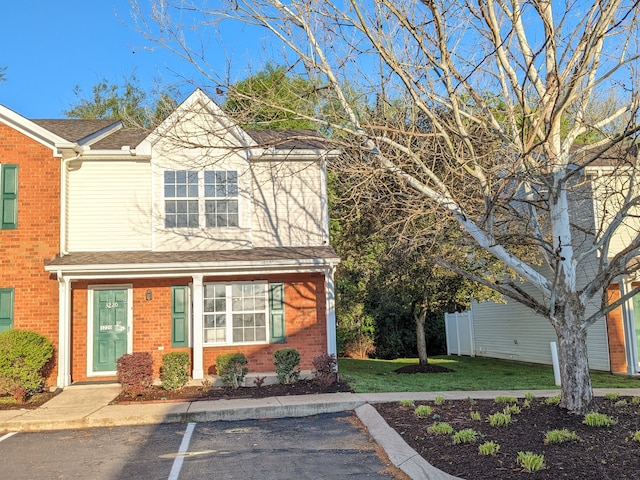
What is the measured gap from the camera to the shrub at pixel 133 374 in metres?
11.5

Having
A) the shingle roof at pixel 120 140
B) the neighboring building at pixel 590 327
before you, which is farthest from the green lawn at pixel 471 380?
the shingle roof at pixel 120 140

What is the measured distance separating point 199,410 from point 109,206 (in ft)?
19.9

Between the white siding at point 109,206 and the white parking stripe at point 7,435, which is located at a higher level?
the white siding at point 109,206

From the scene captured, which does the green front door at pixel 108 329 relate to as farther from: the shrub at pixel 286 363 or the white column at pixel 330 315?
the white column at pixel 330 315

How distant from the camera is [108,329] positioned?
543 inches

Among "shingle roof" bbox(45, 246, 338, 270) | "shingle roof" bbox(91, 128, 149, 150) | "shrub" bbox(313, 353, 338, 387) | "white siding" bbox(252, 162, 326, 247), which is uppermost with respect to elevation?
"shingle roof" bbox(91, 128, 149, 150)

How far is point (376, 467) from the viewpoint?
6.68 m

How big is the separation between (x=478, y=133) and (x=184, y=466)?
7542 millimetres

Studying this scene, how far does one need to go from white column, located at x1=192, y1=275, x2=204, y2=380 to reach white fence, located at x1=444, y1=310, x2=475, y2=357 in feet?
43.1

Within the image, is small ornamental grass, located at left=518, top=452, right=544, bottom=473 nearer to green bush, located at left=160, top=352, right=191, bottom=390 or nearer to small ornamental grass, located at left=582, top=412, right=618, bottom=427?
small ornamental grass, located at left=582, top=412, right=618, bottom=427

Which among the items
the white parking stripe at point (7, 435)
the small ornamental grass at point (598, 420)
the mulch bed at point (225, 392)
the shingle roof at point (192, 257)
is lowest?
the white parking stripe at point (7, 435)

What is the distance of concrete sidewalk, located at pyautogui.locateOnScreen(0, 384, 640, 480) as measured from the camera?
31.1ft

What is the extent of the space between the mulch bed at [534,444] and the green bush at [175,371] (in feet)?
15.6

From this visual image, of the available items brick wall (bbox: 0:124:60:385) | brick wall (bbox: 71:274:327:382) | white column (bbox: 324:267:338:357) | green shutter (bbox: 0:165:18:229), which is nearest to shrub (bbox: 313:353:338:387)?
white column (bbox: 324:267:338:357)
